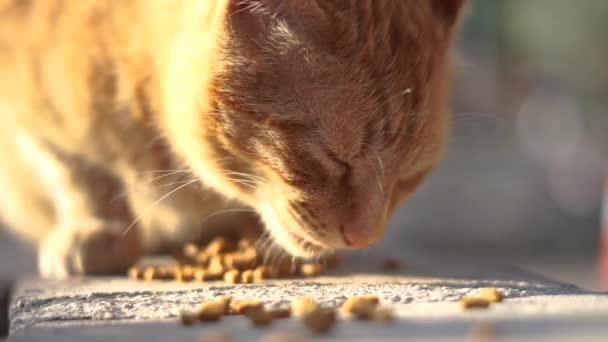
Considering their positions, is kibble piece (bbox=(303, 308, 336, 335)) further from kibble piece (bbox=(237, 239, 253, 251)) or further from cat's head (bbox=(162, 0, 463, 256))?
kibble piece (bbox=(237, 239, 253, 251))

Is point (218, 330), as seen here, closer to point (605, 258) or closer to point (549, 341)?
point (549, 341)

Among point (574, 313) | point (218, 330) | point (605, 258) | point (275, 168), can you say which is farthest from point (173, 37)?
point (605, 258)

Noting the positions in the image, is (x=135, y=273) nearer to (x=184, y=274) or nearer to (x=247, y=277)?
(x=184, y=274)

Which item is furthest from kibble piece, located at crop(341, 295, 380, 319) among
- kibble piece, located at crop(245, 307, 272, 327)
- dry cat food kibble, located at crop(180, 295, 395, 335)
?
kibble piece, located at crop(245, 307, 272, 327)

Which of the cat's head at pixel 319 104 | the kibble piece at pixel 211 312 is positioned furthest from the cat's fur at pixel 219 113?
the kibble piece at pixel 211 312

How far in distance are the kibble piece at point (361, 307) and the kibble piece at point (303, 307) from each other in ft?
0.16

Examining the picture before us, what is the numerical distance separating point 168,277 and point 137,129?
0.37 m

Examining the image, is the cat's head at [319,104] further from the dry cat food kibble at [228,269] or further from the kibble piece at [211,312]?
the kibble piece at [211,312]

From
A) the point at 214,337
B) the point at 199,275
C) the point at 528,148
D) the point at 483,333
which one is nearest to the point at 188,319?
the point at 214,337

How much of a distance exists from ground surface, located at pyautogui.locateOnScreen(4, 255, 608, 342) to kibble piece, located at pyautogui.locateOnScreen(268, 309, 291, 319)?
2cm

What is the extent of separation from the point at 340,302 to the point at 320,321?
26 cm

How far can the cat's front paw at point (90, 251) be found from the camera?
1737 mm

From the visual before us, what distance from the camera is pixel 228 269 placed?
64.5 inches

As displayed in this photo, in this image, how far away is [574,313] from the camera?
105 centimetres
